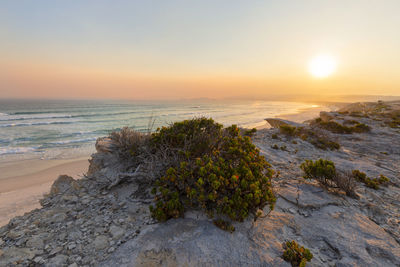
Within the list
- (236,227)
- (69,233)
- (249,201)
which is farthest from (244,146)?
(69,233)

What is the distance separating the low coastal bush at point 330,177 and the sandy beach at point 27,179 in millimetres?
7694

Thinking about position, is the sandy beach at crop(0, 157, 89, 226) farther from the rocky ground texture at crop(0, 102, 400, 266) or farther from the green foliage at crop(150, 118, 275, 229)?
the green foliage at crop(150, 118, 275, 229)

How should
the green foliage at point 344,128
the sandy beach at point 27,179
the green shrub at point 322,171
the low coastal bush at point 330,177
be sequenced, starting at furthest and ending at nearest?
the green foliage at point 344,128, the sandy beach at point 27,179, the green shrub at point 322,171, the low coastal bush at point 330,177

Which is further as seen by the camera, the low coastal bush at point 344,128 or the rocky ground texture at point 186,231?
the low coastal bush at point 344,128

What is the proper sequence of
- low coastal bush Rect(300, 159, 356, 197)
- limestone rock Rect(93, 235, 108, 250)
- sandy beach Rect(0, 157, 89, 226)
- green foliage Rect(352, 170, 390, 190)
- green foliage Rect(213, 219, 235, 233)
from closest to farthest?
limestone rock Rect(93, 235, 108, 250) → green foliage Rect(213, 219, 235, 233) → low coastal bush Rect(300, 159, 356, 197) → green foliage Rect(352, 170, 390, 190) → sandy beach Rect(0, 157, 89, 226)

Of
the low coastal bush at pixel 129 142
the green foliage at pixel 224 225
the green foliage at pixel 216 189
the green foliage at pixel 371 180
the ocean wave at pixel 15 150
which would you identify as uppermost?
the low coastal bush at pixel 129 142

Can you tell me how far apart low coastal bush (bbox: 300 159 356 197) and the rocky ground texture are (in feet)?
0.65

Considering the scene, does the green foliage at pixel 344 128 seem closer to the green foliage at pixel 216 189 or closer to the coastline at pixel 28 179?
the green foliage at pixel 216 189

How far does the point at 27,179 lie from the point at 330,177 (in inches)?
549

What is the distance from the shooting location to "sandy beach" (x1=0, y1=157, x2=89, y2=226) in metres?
6.79

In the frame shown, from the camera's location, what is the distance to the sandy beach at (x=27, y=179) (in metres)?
6.79

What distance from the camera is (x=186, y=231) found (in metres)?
2.80

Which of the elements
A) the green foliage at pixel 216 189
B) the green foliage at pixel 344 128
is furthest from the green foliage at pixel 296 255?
the green foliage at pixel 344 128

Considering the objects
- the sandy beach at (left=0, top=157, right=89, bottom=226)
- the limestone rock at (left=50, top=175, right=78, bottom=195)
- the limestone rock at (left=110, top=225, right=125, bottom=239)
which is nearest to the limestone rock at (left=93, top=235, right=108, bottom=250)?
the limestone rock at (left=110, top=225, right=125, bottom=239)
